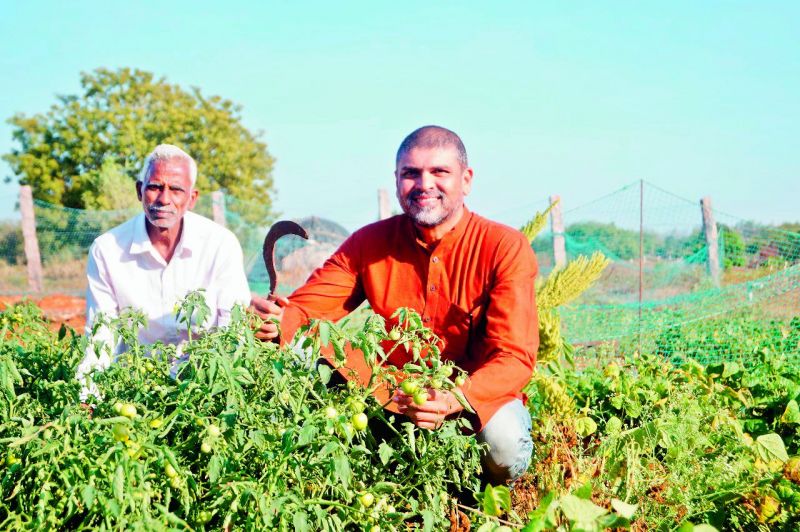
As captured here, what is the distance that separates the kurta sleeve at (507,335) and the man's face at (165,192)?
146cm

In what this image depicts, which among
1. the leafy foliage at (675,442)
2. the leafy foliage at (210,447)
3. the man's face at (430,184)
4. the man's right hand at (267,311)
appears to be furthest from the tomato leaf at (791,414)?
the man's right hand at (267,311)

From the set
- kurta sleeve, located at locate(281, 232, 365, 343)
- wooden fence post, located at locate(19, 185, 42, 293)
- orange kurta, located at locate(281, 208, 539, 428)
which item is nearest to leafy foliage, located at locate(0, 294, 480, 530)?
orange kurta, located at locate(281, 208, 539, 428)

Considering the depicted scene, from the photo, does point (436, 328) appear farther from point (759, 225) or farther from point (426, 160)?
point (759, 225)

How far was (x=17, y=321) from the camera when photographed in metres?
2.93

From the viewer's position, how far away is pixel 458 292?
2939 millimetres

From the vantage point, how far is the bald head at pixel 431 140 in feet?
9.85

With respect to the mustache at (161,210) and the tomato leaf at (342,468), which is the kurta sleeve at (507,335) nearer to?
the tomato leaf at (342,468)

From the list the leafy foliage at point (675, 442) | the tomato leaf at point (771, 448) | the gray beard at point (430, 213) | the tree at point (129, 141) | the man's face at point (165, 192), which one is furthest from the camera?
the tree at point (129, 141)

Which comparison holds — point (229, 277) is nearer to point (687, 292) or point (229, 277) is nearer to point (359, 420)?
point (359, 420)

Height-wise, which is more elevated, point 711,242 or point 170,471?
point 711,242

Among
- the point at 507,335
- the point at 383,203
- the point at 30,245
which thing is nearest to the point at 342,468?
the point at 507,335

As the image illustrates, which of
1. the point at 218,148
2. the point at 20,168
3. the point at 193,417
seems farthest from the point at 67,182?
the point at 193,417

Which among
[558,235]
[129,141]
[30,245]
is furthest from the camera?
[129,141]

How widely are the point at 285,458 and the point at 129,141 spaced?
71.5 feet
